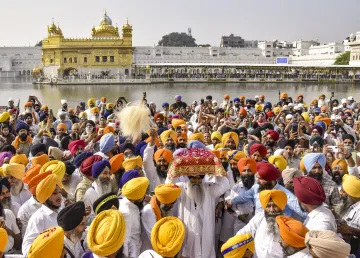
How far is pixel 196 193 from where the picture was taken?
2924mm

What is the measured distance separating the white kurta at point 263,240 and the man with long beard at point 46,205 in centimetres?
152

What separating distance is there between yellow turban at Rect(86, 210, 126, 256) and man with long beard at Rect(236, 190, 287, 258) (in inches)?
41.5

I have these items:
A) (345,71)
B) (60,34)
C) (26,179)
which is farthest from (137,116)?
(60,34)

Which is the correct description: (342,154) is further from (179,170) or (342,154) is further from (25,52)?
(25,52)

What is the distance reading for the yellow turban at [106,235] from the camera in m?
2.08

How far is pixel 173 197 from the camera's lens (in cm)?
277

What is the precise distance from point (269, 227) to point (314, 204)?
0.38 m

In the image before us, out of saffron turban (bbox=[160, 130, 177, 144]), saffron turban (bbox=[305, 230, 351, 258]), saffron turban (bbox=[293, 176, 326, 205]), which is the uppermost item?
saffron turban (bbox=[160, 130, 177, 144])

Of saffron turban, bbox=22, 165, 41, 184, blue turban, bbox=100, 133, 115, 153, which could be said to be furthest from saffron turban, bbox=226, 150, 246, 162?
saffron turban, bbox=22, 165, 41, 184

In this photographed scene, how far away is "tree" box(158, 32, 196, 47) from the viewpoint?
8425 centimetres

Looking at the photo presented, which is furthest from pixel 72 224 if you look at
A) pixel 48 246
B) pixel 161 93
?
pixel 161 93

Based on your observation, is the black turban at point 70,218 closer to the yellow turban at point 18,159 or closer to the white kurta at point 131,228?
the white kurta at point 131,228

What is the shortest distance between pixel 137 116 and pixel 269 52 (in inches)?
2329

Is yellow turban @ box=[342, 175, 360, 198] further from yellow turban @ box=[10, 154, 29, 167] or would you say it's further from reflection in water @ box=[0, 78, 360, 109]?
reflection in water @ box=[0, 78, 360, 109]
